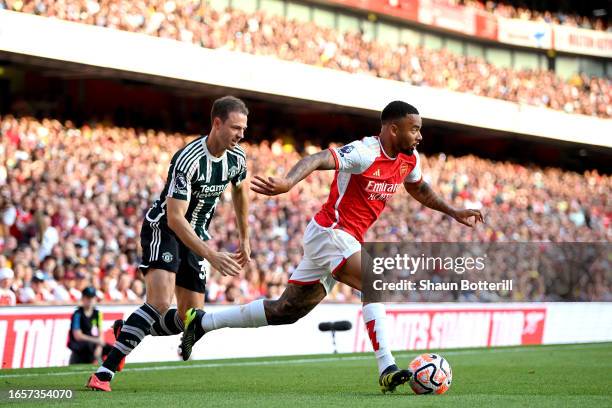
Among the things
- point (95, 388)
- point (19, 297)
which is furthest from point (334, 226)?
point (19, 297)

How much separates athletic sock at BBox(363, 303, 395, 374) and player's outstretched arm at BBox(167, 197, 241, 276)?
122 cm

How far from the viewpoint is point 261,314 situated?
9438 mm

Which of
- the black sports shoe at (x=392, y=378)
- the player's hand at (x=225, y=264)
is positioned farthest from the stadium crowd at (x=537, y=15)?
the player's hand at (x=225, y=264)

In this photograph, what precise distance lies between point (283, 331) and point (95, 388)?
9.86 metres

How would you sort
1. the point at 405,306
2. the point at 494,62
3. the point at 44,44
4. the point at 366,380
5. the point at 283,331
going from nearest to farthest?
the point at 366,380
the point at 283,331
the point at 405,306
the point at 44,44
the point at 494,62

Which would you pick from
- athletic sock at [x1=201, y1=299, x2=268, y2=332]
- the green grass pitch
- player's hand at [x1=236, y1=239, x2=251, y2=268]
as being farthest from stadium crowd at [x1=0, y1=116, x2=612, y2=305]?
player's hand at [x1=236, y1=239, x2=251, y2=268]

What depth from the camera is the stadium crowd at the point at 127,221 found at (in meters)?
17.8

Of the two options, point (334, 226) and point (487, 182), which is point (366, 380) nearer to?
point (334, 226)

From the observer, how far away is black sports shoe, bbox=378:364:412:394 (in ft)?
27.9

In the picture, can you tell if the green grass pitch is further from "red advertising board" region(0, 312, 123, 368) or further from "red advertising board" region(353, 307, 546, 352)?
"red advertising board" region(353, 307, 546, 352)

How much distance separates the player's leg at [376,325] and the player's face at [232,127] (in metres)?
1.40

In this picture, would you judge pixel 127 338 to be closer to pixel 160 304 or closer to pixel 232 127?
pixel 160 304

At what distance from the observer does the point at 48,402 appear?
8.13 m

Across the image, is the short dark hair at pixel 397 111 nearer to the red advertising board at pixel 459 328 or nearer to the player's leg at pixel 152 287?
the player's leg at pixel 152 287
